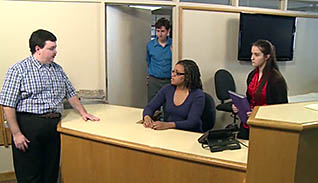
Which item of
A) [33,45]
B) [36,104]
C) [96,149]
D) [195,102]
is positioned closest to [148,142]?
[96,149]

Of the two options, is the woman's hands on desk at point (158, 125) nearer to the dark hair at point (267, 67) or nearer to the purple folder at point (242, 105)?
the purple folder at point (242, 105)

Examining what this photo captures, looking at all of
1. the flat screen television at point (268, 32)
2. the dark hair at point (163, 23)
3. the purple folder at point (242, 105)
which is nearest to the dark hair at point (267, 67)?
the purple folder at point (242, 105)

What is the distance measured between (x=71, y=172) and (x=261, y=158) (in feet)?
4.30

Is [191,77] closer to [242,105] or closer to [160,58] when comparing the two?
[242,105]

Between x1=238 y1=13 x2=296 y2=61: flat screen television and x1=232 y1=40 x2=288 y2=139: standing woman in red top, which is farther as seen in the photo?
x1=238 y1=13 x2=296 y2=61: flat screen television

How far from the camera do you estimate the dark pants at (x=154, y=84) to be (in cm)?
345

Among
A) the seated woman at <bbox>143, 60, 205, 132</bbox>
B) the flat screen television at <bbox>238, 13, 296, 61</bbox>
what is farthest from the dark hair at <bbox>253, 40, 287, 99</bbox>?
the flat screen television at <bbox>238, 13, 296, 61</bbox>

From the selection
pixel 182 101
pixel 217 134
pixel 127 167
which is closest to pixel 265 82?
pixel 182 101

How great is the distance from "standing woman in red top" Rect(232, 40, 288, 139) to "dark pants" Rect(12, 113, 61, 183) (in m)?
1.33

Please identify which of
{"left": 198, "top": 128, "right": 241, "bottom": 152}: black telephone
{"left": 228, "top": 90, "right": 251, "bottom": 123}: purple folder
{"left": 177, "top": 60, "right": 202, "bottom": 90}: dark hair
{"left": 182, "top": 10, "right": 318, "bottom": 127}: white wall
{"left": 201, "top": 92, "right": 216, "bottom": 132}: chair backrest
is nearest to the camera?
{"left": 198, "top": 128, "right": 241, "bottom": 152}: black telephone

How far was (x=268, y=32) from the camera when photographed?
393 centimetres

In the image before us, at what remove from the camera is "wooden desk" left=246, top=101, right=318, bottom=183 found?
1193 mm

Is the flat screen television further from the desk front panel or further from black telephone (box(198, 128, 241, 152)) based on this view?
the desk front panel

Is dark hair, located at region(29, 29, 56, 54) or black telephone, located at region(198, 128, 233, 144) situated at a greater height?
dark hair, located at region(29, 29, 56, 54)
